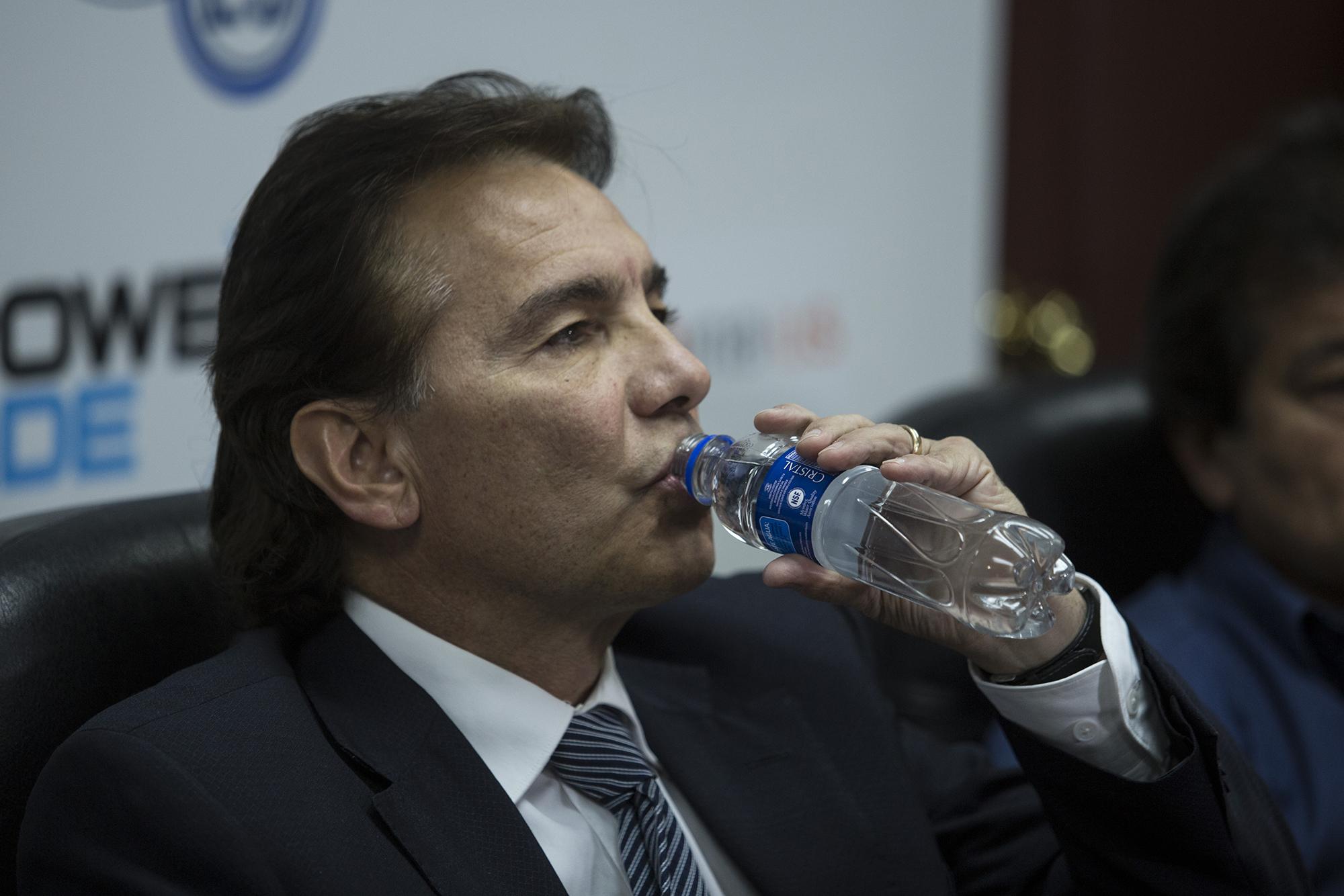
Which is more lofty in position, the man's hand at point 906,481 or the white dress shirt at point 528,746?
the man's hand at point 906,481

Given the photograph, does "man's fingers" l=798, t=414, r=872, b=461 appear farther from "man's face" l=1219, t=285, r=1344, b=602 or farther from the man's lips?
"man's face" l=1219, t=285, r=1344, b=602

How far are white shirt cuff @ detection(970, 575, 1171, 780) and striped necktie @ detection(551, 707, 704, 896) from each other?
38 cm

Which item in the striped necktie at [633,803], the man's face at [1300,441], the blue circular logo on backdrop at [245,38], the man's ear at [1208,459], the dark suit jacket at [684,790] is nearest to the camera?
the dark suit jacket at [684,790]

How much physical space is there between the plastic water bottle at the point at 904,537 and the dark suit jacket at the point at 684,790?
23 cm

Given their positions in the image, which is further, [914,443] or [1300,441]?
[1300,441]

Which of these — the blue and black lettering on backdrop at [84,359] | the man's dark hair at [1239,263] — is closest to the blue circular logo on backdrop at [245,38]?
the blue and black lettering on backdrop at [84,359]

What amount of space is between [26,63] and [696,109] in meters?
1.23

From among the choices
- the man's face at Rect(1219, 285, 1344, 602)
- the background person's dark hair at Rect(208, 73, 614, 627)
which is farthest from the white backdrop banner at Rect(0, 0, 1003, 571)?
the man's face at Rect(1219, 285, 1344, 602)

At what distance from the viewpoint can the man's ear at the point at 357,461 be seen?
4.61 ft

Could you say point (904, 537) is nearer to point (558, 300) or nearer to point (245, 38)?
point (558, 300)

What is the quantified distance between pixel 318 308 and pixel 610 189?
0.81 m

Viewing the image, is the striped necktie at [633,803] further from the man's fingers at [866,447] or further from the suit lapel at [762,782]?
the man's fingers at [866,447]

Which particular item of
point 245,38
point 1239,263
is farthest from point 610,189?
point 1239,263

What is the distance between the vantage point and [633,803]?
137 cm
